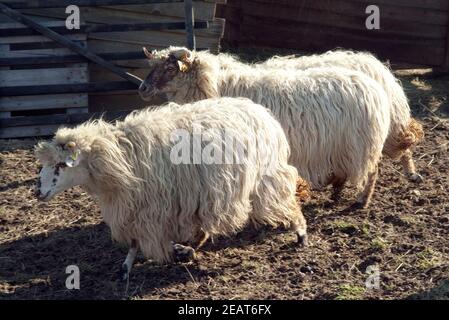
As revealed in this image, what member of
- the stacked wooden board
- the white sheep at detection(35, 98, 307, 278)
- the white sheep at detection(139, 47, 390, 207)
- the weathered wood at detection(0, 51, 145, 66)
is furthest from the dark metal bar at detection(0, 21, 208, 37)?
the white sheep at detection(35, 98, 307, 278)

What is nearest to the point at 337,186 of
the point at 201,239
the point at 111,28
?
the point at 201,239

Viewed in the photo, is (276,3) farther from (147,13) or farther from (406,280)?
(406,280)

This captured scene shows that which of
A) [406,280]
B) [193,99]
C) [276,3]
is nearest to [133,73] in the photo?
Result: [193,99]

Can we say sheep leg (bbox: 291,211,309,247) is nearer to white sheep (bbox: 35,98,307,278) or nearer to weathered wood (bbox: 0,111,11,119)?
white sheep (bbox: 35,98,307,278)

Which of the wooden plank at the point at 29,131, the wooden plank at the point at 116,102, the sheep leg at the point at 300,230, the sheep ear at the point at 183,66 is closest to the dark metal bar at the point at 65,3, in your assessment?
the wooden plank at the point at 116,102

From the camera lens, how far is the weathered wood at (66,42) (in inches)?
351

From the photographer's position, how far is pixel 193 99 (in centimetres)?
770

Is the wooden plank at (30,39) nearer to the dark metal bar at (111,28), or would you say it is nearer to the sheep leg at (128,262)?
the dark metal bar at (111,28)

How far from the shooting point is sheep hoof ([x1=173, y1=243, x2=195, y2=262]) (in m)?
6.30

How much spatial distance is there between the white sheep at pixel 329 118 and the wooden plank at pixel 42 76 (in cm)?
257

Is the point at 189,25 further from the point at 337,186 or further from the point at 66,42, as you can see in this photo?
the point at 337,186

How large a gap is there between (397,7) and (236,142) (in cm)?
607

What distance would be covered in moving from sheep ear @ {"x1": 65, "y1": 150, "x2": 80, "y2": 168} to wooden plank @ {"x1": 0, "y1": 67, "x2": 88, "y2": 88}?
3615 mm

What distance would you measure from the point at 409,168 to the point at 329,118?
53.7 inches
